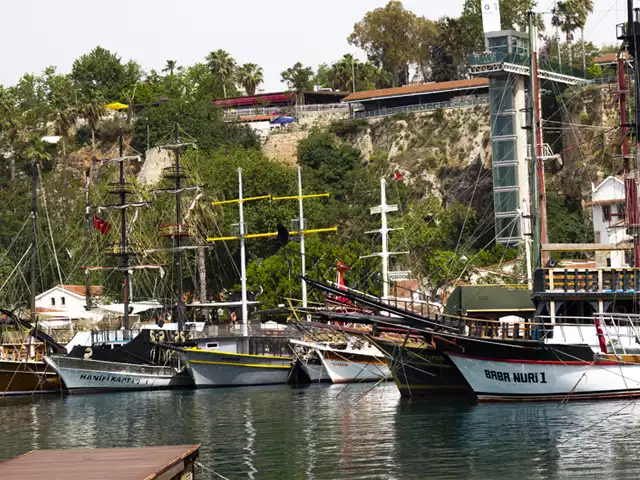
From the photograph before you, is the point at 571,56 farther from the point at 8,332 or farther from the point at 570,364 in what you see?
the point at 570,364

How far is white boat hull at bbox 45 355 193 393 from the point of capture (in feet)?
188

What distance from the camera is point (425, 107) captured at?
339ft

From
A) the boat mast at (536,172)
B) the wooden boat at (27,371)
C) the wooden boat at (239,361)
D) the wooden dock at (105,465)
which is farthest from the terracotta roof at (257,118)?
the wooden dock at (105,465)

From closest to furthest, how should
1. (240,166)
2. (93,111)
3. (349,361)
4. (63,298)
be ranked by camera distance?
(349,361) < (63,298) < (240,166) < (93,111)

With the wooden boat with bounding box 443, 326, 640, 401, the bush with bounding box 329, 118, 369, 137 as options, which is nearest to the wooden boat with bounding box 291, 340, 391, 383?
the wooden boat with bounding box 443, 326, 640, 401

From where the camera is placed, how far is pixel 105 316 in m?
69.9

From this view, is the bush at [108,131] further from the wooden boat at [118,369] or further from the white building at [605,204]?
the wooden boat at [118,369]

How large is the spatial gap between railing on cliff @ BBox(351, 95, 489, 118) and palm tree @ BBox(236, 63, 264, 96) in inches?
750

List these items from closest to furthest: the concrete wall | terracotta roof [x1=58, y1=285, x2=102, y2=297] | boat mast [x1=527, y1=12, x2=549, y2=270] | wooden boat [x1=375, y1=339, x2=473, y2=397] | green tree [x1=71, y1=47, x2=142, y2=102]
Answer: wooden boat [x1=375, y1=339, x2=473, y2=397] < boat mast [x1=527, y1=12, x2=549, y2=270] < the concrete wall < terracotta roof [x1=58, y1=285, x2=102, y2=297] < green tree [x1=71, y1=47, x2=142, y2=102]

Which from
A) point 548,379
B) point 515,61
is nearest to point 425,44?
point 515,61

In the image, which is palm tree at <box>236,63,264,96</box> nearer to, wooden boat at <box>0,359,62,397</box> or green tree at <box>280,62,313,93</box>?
green tree at <box>280,62,313,93</box>

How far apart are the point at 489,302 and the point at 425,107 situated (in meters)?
59.1

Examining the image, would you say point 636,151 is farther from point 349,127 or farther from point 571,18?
point 349,127

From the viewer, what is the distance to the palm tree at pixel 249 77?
12369 centimetres
